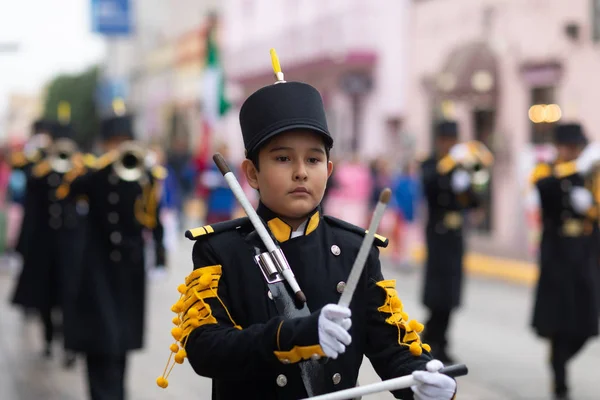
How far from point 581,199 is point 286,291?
5.26 m

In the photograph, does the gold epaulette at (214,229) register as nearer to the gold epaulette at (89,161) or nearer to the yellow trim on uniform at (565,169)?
the gold epaulette at (89,161)

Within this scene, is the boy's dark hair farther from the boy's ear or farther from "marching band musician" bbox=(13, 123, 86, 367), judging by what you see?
"marching band musician" bbox=(13, 123, 86, 367)

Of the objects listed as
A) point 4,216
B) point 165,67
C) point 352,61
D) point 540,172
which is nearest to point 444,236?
point 540,172

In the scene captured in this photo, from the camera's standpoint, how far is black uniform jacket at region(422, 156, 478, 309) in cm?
970

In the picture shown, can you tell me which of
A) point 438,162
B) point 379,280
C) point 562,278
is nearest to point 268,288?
point 379,280

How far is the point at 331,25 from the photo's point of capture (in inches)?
1288

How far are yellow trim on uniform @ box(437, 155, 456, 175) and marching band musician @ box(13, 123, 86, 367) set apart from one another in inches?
124

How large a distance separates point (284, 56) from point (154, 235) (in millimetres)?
30491

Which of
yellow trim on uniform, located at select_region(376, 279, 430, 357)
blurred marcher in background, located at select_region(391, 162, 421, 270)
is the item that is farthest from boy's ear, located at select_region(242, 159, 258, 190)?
blurred marcher in background, located at select_region(391, 162, 421, 270)

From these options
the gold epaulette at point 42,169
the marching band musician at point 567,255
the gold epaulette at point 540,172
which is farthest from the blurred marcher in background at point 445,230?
the gold epaulette at point 42,169

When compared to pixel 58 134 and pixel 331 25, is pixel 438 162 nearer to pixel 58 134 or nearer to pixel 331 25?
pixel 58 134

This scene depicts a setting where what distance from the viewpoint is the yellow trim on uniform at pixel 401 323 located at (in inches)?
127

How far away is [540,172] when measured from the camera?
8.42 meters

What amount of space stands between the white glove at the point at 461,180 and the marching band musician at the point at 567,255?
136 centimetres
